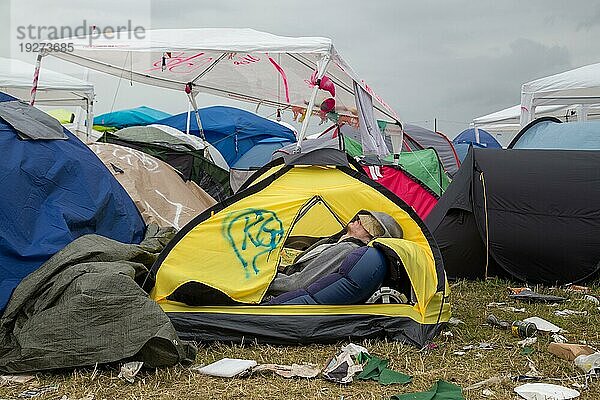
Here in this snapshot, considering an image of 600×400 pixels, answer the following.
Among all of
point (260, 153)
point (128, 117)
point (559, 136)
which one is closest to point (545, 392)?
point (559, 136)

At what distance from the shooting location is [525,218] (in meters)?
6.05

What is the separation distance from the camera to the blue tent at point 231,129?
1289cm

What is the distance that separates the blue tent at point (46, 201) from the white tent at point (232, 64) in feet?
8.73

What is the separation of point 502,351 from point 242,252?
1565mm

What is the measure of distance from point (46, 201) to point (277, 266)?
146cm

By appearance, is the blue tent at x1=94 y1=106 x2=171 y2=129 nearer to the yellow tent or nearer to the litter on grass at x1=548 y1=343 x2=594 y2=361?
the yellow tent

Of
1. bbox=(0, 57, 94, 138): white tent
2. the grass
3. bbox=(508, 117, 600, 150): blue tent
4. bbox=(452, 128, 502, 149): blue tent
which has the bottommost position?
the grass

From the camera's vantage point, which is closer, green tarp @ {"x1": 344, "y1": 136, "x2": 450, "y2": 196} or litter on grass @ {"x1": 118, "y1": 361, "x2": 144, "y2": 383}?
litter on grass @ {"x1": 118, "y1": 361, "x2": 144, "y2": 383}

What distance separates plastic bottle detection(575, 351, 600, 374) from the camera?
11.7 feet

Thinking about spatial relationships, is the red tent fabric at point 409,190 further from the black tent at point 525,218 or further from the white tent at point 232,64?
the black tent at point 525,218

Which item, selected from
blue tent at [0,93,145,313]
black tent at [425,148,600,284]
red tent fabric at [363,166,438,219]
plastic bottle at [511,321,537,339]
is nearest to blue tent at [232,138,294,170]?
red tent fabric at [363,166,438,219]

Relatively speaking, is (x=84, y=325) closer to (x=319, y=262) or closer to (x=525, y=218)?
(x=319, y=262)

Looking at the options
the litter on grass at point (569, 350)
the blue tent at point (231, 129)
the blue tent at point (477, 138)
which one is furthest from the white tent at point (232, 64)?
the blue tent at point (477, 138)

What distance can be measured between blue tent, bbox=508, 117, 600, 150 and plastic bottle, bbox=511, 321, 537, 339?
376 cm
